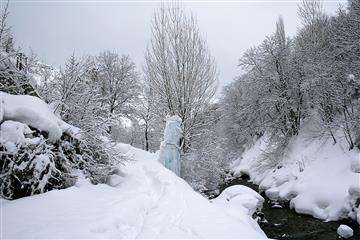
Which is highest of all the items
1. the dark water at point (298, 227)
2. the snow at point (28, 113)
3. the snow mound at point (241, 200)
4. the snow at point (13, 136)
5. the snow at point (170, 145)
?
the snow at point (28, 113)

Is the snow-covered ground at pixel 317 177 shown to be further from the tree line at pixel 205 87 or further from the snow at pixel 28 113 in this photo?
the snow at pixel 28 113

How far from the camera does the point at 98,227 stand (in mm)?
3484

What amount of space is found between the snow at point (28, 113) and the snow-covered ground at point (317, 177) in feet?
34.3

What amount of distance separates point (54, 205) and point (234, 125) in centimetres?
3007

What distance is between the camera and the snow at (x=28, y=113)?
461 centimetres

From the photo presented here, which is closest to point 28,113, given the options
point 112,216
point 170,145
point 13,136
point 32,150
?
point 13,136

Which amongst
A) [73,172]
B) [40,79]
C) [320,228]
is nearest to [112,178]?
[73,172]

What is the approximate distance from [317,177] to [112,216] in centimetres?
1288

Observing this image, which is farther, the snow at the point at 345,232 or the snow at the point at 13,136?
the snow at the point at 345,232

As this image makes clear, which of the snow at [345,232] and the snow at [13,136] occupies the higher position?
the snow at [13,136]

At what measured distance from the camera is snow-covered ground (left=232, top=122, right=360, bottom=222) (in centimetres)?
1069

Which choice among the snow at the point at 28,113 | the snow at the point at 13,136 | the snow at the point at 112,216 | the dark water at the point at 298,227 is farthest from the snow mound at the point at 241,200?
the snow at the point at 13,136

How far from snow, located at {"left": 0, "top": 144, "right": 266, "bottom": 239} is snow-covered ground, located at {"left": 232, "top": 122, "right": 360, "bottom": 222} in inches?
310

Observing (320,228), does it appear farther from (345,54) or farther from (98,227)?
(345,54)
